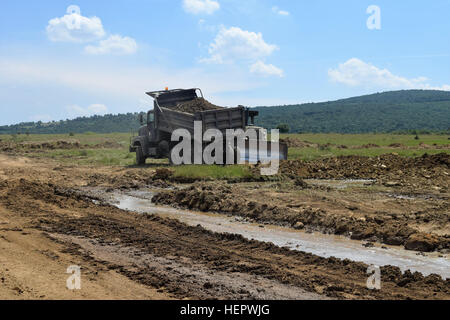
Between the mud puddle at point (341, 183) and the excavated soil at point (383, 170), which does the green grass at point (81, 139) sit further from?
the mud puddle at point (341, 183)

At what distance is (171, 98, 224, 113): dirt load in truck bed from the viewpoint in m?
22.3

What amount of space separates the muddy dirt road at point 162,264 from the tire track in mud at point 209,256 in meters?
0.01

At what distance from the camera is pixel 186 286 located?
20.4 feet

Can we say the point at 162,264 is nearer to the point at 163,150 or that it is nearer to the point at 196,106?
the point at 196,106

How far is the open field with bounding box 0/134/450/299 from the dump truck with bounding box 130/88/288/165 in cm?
354

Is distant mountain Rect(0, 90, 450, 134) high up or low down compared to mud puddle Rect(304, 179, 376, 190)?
up

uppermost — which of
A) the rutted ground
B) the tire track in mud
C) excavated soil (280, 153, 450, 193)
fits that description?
excavated soil (280, 153, 450, 193)

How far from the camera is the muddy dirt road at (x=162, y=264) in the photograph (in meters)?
6.01

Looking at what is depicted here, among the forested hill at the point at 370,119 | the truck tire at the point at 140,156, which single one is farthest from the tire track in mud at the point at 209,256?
the forested hill at the point at 370,119

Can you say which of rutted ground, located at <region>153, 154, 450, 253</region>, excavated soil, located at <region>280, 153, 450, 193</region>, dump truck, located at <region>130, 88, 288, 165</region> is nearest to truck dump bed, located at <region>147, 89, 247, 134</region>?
dump truck, located at <region>130, 88, 288, 165</region>

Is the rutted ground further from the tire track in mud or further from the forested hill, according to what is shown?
the forested hill

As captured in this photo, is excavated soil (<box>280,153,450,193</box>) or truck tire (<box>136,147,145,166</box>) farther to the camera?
truck tire (<box>136,147,145,166</box>)
